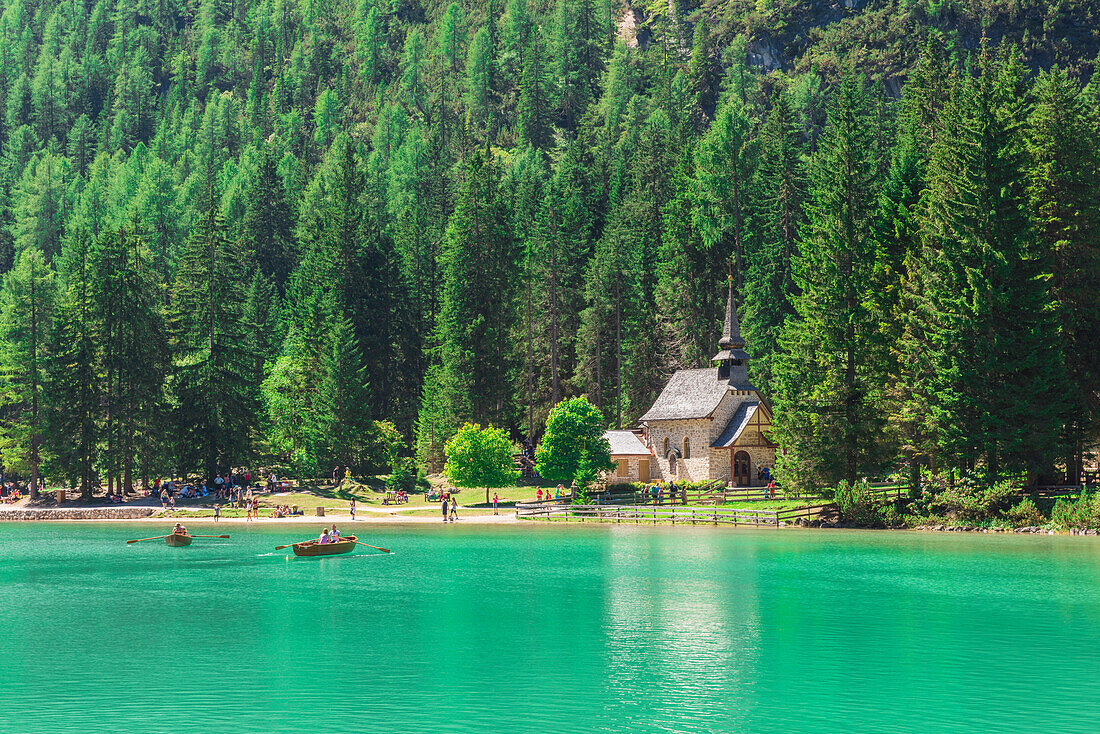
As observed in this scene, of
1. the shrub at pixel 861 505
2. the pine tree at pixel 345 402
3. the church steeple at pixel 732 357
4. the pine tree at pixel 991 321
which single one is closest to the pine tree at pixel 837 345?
the shrub at pixel 861 505

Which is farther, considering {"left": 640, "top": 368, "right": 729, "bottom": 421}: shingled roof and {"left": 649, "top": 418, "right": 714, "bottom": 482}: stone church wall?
{"left": 640, "top": 368, "right": 729, "bottom": 421}: shingled roof

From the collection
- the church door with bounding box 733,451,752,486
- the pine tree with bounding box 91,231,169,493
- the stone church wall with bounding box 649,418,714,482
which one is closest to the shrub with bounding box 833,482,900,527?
the church door with bounding box 733,451,752,486

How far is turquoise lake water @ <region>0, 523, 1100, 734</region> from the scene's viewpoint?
22422 mm

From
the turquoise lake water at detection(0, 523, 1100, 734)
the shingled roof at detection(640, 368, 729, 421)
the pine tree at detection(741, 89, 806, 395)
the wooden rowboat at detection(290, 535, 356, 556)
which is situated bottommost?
the turquoise lake water at detection(0, 523, 1100, 734)

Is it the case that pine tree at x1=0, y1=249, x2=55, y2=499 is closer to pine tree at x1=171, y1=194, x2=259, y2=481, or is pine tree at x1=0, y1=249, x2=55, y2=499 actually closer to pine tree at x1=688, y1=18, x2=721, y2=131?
pine tree at x1=171, y1=194, x2=259, y2=481

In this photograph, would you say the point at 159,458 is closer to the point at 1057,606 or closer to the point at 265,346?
the point at 265,346

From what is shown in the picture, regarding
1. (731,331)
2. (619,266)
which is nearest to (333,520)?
(731,331)

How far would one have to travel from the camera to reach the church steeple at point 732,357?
84.4 meters

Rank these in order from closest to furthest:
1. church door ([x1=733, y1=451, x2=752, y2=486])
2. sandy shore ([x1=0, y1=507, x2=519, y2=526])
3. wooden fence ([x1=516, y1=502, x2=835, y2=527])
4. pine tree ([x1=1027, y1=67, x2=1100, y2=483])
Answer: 1. pine tree ([x1=1027, y1=67, x2=1100, y2=483])
2. wooden fence ([x1=516, y1=502, x2=835, y2=527])
3. sandy shore ([x1=0, y1=507, x2=519, y2=526])
4. church door ([x1=733, y1=451, x2=752, y2=486])

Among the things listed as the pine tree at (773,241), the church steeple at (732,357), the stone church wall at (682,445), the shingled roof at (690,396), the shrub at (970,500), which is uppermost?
the pine tree at (773,241)

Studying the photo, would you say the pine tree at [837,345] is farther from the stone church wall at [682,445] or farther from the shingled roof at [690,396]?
the stone church wall at [682,445]

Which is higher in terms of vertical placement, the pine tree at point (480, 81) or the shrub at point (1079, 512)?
the pine tree at point (480, 81)

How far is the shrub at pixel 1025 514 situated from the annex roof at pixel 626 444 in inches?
1278

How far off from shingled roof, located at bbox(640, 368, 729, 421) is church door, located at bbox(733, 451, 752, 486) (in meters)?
3.84
